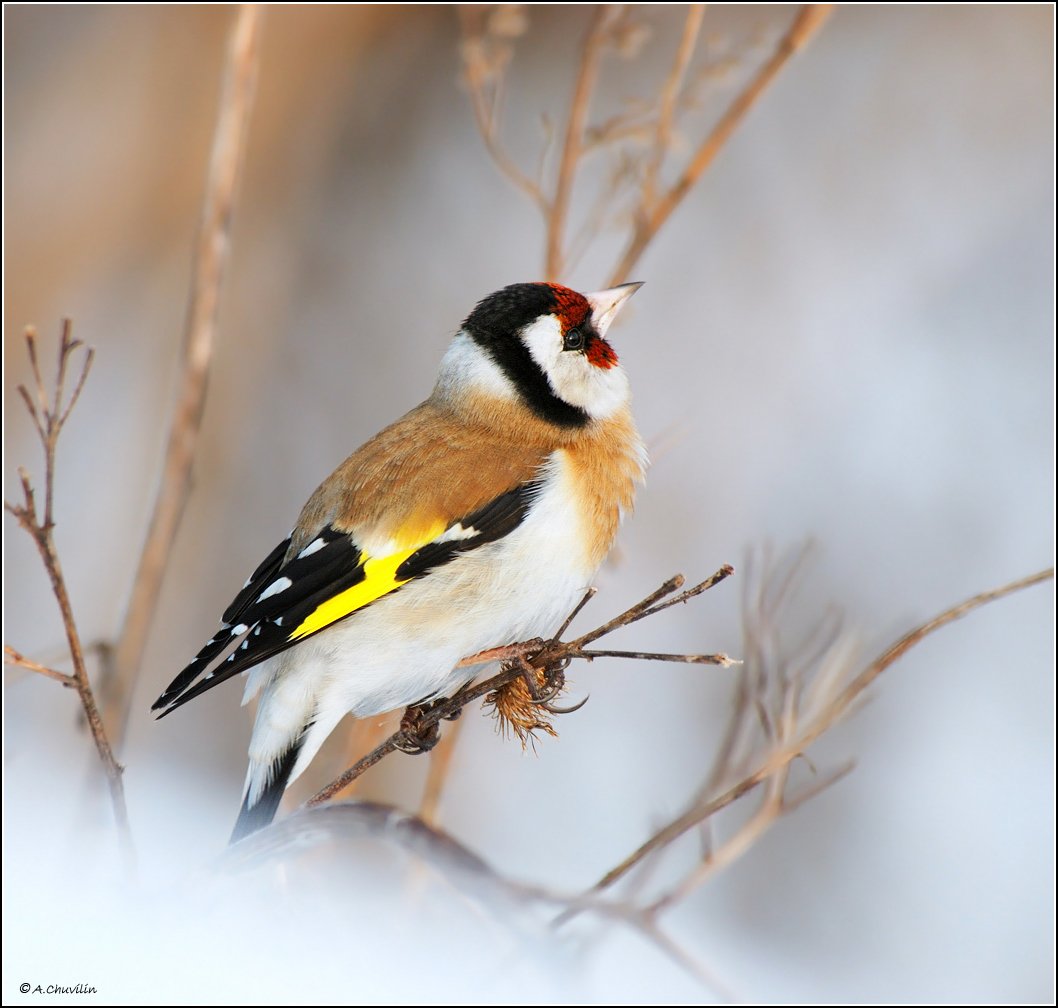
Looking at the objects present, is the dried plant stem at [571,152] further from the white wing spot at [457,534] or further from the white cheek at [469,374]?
the white wing spot at [457,534]

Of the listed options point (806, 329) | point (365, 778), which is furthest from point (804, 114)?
point (365, 778)

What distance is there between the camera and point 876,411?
3.08 meters

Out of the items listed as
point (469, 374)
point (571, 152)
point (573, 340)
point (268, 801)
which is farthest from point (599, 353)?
point (268, 801)

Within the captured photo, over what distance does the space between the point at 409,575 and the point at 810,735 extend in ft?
1.94

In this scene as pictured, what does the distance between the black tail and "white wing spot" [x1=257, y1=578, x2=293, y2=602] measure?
8.5 inches

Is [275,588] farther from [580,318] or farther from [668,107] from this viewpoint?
[668,107]

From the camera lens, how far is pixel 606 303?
1.79m

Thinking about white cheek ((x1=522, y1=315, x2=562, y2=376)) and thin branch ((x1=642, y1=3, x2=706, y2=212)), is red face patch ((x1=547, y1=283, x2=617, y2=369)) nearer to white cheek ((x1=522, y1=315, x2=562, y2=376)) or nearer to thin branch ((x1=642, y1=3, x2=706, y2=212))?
white cheek ((x1=522, y1=315, x2=562, y2=376))

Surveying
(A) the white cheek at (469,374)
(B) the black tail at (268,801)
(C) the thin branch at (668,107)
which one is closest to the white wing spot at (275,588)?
(B) the black tail at (268,801)

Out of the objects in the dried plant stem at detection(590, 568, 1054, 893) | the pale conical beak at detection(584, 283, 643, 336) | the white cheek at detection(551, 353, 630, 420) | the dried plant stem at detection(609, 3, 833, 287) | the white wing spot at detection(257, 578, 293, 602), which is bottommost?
the dried plant stem at detection(590, 568, 1054, 893)

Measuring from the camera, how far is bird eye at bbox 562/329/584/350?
5.90 ft

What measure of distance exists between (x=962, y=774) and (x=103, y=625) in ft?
7.36

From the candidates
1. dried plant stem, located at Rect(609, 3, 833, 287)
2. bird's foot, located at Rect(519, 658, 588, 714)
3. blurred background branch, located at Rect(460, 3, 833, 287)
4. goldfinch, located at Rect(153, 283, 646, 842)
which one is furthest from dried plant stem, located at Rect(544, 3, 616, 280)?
bird's foot, located at Rect(519, 658, 588, 714)

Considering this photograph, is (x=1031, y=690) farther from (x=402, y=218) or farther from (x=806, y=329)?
(x=402, y=218)
